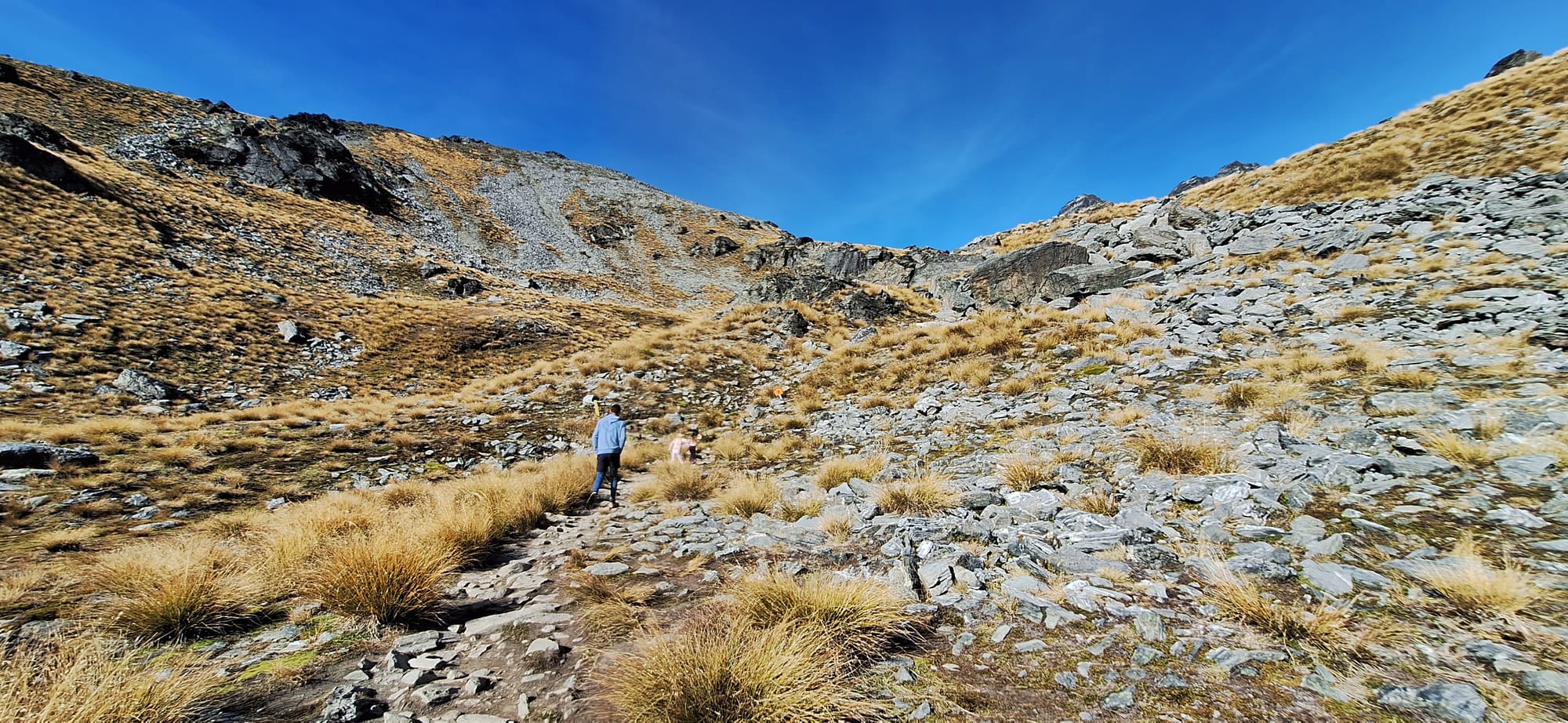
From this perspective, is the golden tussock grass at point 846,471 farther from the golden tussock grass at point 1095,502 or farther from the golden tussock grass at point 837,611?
the golden tussock grass at point 837,611

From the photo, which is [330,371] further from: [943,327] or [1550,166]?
[1550,166]

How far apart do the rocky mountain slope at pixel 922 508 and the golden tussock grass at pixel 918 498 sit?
67 mm

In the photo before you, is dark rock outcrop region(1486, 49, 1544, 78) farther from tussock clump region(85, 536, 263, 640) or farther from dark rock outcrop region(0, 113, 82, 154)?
dark rock outcrop region(0, 113, 82, 154)

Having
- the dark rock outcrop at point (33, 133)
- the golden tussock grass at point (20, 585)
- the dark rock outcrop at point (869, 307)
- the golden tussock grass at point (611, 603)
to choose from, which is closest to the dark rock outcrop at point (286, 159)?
the dark rock outcrop at point (33, 133)

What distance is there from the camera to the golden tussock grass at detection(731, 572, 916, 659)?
3.70 meters

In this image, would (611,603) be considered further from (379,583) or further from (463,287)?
(463,287)

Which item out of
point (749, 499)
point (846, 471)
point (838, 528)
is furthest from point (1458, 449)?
point (749, 499)

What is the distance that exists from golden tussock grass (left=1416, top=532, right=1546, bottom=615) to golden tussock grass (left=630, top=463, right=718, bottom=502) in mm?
8114

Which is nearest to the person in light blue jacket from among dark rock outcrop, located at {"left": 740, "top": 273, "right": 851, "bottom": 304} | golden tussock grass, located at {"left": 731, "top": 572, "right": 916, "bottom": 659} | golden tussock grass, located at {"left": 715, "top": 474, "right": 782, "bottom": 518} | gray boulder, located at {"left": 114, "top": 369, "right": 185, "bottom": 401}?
golden tussock grass, located at {"left": 715, "top": 474, "right": 782, "bottom": 518}

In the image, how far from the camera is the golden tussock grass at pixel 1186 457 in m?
5.89

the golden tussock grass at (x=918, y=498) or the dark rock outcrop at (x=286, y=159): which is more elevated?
the dark rock outcrop at (x=286, y=159)

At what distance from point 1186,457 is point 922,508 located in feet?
10.5

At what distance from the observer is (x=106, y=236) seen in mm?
27609

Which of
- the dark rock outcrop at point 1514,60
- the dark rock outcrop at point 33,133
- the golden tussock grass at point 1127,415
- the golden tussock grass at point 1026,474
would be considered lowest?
the golden tussock grass at point 1026,474
